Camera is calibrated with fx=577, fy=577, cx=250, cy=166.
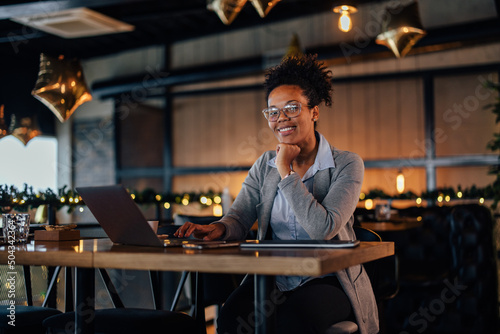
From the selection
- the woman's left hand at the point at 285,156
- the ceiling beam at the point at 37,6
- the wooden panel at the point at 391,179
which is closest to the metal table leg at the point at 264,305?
the woman's left hand at the point at 285,156

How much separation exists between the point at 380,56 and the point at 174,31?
12.3 ft

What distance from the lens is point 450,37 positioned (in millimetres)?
6516

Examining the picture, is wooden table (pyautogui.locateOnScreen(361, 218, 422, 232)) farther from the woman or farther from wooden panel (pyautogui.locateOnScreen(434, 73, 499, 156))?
wooden panel (pyautogui.locateOnScreen(434, 73, 499, 156))

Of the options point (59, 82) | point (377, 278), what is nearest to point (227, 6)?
point (59, 82)

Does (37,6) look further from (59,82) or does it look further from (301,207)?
(301,207)

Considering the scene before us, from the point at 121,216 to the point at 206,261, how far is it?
42 centimetres

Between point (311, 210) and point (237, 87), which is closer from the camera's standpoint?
point (311, 210)

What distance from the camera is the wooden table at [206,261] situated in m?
1.23

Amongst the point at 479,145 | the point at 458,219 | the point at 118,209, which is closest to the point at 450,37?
the point at 479,145

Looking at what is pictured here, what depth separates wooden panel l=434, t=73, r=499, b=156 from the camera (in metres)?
7.32

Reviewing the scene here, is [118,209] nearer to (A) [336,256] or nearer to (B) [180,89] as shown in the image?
(A) [336,256]

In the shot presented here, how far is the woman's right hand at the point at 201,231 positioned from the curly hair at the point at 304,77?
0.58 meters

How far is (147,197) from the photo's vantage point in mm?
4992

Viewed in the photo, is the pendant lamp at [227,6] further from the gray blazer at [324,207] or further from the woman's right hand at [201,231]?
the woman's right hand at [201,231]
